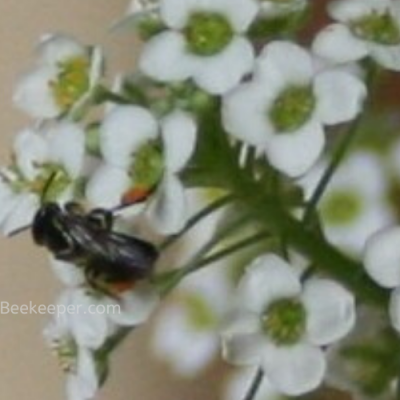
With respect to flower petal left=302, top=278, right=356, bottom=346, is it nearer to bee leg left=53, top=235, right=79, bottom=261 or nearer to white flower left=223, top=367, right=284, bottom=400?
bee leg left=53, top=235, right=79, bottom=261

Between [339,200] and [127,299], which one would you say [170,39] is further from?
[339,200]

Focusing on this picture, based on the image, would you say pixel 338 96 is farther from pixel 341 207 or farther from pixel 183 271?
pixel 341 207

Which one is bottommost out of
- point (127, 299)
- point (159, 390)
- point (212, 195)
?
point (159, 390)

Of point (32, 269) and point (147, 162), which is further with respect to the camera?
point (32, 269)

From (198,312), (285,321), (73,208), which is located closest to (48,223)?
(73,208)

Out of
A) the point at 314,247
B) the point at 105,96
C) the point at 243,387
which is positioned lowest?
the point at 243,387

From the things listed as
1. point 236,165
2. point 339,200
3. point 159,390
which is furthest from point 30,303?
point 236,165

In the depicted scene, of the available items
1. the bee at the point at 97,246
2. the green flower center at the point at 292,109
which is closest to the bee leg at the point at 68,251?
the bee at the point at 97,246
